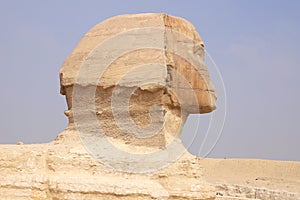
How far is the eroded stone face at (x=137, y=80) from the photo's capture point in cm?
914

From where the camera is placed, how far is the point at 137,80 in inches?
360

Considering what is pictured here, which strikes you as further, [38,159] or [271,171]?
[271,171]

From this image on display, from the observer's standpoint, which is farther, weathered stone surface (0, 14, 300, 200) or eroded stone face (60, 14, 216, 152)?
eroded stone face (60, 14, 216, 152)

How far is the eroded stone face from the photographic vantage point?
9.14 metres

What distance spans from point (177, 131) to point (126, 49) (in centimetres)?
185

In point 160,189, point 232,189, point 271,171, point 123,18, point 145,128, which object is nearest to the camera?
point 160,189

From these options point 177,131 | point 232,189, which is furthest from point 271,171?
point 177,131

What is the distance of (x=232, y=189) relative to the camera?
27.1 m

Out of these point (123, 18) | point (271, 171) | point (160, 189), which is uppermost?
point (123, 18)

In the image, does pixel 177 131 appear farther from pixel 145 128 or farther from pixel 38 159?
pixel 38 159

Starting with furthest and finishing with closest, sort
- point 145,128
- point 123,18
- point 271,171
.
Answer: point 271,171 < point 123,18 < point 145,128

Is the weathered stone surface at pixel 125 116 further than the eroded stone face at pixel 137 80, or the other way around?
the eroded stone face at pixel 137 80

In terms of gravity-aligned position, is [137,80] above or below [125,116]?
above

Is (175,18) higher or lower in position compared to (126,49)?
higher
